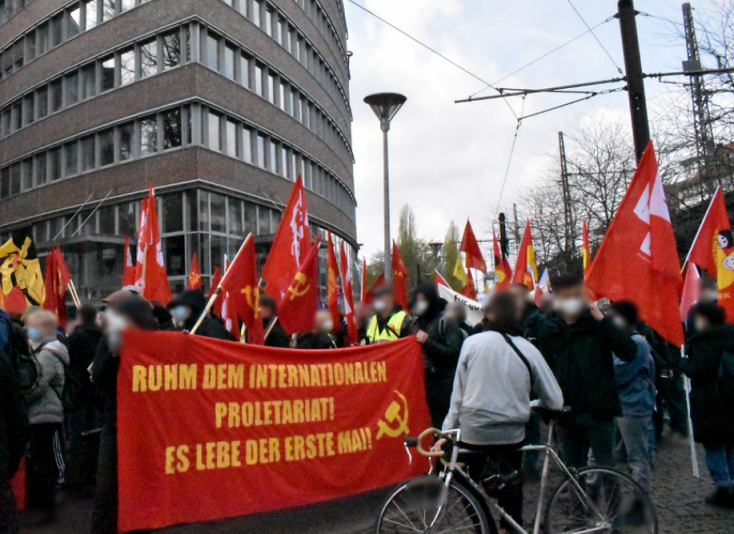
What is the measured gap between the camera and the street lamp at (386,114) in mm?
12502

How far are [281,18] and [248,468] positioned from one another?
28.3m

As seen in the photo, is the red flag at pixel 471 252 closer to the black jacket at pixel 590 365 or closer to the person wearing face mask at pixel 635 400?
the person wearing face mask at pixel 635 400

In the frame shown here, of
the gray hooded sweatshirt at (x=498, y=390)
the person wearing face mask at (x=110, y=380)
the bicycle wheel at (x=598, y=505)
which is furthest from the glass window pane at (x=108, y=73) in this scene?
the bicycle wheel at (x=598, y=505)

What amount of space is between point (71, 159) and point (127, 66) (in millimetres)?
4888

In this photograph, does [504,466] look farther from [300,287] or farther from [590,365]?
[300,287]

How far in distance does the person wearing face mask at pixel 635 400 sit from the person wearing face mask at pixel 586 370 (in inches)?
7.5

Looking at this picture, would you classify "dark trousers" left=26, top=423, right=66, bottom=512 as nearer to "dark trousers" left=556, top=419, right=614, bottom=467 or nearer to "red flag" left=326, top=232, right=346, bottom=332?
"dark trousers" left=556, top=419, right=614, bottom=467

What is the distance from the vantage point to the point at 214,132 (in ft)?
83.0

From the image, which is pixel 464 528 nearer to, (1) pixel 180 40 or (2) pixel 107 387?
(2) pixel 107 387

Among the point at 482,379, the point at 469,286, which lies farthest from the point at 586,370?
the point at 469,286

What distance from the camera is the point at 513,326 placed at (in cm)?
450

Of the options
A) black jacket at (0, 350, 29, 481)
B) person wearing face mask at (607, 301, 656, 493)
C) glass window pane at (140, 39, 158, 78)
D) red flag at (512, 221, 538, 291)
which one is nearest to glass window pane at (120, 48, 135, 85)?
glass window pane at (140, 39, 158, 78)

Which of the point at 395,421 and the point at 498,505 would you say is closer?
the point at 498,505

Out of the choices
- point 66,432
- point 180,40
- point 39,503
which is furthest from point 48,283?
point 180,40
